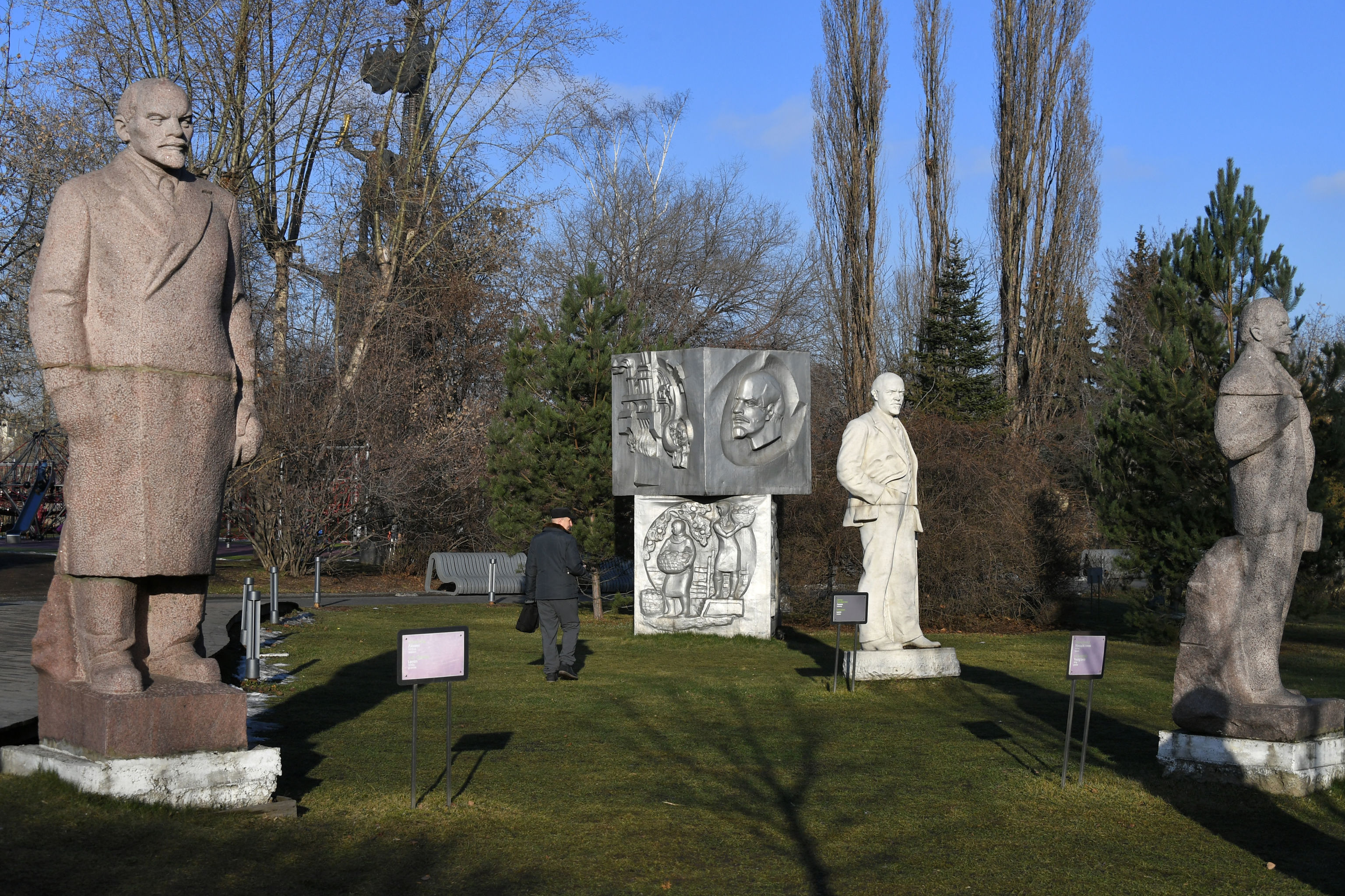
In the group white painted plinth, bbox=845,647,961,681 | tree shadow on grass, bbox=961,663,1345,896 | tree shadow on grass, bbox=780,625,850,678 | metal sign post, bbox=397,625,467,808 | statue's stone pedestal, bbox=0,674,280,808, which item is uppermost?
metal sign post, bbox=397,625,467,808

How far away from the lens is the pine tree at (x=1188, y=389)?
15.8 m

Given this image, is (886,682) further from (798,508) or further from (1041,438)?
(1041,438)

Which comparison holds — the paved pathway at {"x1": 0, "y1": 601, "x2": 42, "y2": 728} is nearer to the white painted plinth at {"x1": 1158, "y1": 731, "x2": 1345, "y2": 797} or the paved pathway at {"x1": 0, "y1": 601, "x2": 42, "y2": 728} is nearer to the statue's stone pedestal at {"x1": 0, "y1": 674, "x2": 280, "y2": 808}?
the statue's stone pedestal at {"x1": 0, "y1": 674, "x2": 280, "y2": 808}

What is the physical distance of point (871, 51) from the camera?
107 feet

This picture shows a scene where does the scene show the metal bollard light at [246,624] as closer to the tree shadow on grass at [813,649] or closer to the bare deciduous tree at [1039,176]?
the tree shadow on grass at [813,649]

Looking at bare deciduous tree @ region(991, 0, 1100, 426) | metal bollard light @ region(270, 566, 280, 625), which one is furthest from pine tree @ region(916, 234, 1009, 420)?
metal bollard light @ region(270, 566, 280, 625)

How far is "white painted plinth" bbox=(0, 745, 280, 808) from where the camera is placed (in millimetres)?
5633

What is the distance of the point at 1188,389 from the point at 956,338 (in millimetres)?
19693

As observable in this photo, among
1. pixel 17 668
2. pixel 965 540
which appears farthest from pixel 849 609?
pixel 965 540

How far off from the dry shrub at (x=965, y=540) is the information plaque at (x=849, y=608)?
8316 millimetres

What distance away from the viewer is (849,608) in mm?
11172

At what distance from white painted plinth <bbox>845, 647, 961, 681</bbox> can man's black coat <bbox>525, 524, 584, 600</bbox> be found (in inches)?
112

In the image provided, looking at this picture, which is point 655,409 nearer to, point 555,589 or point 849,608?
point 555,589

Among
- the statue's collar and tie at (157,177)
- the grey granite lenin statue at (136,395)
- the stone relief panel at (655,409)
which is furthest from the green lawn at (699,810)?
the stone relief panel at (655,409)
